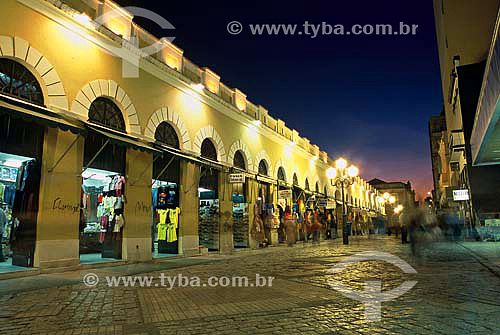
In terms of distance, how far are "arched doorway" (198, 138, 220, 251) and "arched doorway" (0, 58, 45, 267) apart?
28.7 ft

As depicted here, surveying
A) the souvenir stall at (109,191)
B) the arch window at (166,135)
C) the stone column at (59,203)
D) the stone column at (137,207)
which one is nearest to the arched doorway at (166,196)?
the arch window at (166,135)

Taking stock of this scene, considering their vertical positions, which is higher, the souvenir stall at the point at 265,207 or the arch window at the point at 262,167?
the arch window at the point at 262,167

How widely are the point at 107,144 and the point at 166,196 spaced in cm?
414

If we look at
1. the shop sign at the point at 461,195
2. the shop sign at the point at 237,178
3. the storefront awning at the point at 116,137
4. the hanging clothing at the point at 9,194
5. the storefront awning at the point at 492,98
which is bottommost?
the hanging clothing at the point at 9,194

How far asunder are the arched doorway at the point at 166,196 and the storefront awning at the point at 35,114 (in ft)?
15.9

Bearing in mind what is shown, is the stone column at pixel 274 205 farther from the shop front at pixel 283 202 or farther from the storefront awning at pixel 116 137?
the storefront awning at pixel 116 137

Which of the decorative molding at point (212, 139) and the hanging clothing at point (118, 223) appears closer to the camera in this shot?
the hanging clothing at point (118, 223)

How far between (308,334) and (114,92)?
439 inches

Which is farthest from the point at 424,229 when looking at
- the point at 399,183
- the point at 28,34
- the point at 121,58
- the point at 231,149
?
the point at 399,183

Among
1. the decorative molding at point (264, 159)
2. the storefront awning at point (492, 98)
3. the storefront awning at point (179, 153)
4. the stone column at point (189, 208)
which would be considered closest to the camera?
the storefront awning at point (492, 98)

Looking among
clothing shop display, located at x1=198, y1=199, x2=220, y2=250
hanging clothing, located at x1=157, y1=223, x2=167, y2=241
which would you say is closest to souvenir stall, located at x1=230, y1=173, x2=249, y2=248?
clothing shop display, located at x1=198, y1=199, x2=220, y2=250

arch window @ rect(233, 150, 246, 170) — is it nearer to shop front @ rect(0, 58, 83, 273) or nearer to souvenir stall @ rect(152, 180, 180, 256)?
souvenir stall @ rect(152, 180, 180, 256)

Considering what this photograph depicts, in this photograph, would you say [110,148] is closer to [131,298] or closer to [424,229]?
[131,298]

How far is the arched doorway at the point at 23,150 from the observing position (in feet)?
32.8
